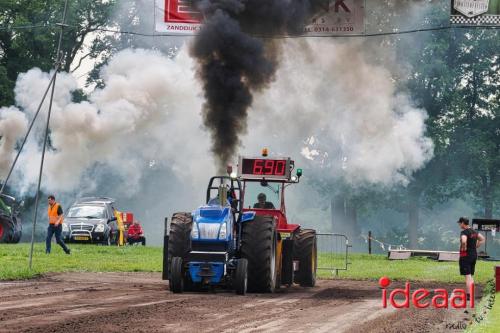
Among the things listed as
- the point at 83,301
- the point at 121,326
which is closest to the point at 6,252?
the point at 83,301

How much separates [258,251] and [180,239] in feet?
4.64

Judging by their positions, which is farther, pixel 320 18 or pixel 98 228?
pixel 98 228

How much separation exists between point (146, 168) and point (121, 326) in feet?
182

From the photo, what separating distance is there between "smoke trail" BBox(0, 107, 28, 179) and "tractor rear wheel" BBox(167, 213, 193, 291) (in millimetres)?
25374

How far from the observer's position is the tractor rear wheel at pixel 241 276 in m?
19.3

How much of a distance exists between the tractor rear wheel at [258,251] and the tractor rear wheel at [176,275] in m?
1.21

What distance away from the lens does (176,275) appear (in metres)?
19.3

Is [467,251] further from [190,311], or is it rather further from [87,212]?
[87,212]

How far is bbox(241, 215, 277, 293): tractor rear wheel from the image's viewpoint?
1978cm

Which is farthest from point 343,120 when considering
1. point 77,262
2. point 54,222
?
point 77,262

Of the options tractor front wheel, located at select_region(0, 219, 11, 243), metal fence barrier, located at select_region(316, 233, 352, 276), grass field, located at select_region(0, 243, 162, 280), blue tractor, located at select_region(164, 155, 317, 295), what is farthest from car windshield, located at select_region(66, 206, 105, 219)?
blue tractor, located at select_region(164, 155, 317, 295)

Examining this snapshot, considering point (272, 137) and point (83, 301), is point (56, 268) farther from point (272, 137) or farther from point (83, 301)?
point (272, 137)

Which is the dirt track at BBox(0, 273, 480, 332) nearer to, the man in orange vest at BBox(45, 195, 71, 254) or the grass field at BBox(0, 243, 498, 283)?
the grass field at BBox(0, 243, 498, 283)

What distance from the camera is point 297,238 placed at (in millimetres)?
23406
